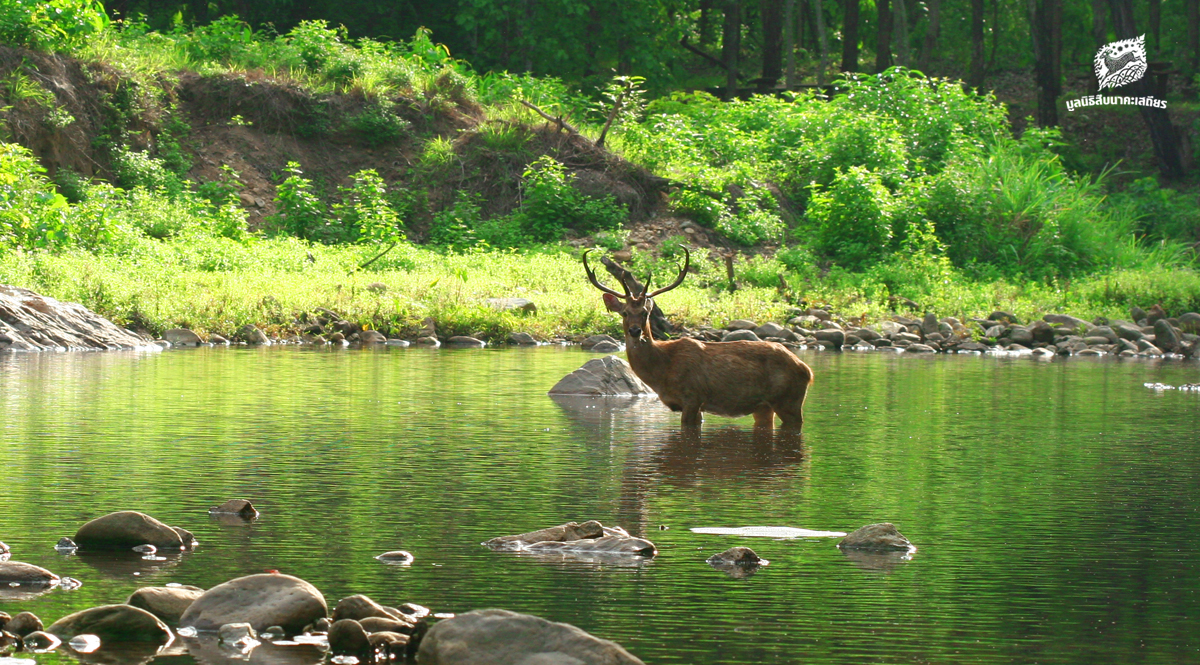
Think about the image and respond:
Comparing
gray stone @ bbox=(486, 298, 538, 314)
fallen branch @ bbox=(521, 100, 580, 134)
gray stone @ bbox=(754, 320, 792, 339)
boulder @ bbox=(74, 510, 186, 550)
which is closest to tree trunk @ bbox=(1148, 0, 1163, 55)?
fallen branch @ bbox=(521, 100, 580, 134)

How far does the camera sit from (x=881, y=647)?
14.9 ft

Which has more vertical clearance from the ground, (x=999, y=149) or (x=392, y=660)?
(x=999, y=149)

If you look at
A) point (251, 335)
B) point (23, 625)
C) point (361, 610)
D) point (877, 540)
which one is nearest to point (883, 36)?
point (251, 335)

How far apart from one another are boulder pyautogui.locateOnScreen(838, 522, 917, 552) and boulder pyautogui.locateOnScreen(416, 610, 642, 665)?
92.7 inches

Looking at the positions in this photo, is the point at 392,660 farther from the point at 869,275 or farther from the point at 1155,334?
the point at 869,275

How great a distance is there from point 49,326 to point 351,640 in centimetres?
1566

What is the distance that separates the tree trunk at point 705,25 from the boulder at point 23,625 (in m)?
49.2

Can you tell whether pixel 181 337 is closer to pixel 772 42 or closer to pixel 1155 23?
pixel 772 42

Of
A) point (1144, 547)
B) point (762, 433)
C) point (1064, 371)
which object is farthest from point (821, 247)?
point (1144, 547)

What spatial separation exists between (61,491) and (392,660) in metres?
3.62

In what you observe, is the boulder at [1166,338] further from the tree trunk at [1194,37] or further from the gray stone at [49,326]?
the tree trunk at [1194,37]

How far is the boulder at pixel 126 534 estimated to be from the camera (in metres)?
5.84

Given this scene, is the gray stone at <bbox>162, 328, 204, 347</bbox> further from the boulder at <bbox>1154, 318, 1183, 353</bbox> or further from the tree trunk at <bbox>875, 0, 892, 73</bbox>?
the tree trunk at <bbox>875, 0, 892, 73</bbox>

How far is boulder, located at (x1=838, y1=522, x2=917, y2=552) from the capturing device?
6172mm
